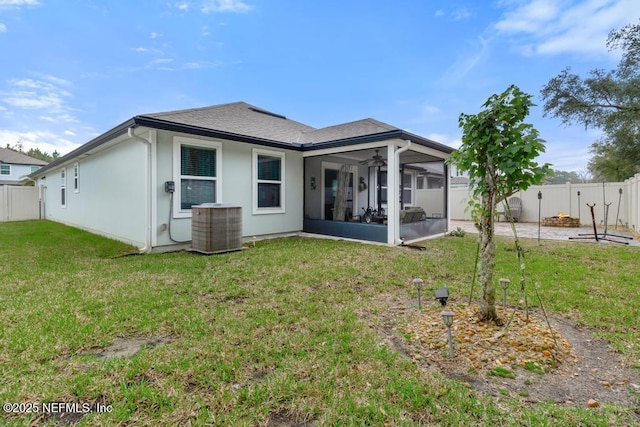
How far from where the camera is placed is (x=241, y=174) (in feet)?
24.4

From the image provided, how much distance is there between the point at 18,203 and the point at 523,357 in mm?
21204

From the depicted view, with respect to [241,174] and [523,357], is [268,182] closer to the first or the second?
[241,174]

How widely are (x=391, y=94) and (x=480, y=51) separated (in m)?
4.40

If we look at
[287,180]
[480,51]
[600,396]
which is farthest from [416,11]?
[600,396]

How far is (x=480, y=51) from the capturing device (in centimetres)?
948

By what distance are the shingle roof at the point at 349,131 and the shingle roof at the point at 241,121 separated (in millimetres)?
580

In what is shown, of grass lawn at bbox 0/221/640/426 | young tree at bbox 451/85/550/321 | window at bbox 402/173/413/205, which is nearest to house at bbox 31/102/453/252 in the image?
grass lawn at bbox 0/221/640/426

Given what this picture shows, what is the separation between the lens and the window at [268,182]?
25.6 ft

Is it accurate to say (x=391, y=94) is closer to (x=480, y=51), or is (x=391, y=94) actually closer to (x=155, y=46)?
(x=480, y=51)

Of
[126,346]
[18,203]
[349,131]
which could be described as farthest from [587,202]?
[18,203]

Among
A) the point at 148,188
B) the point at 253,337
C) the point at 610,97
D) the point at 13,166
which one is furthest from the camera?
the point at 13,166

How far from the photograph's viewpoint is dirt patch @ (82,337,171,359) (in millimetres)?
2280

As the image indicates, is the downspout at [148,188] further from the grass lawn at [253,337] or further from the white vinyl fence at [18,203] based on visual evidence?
the white vinyl fence at [18,203]

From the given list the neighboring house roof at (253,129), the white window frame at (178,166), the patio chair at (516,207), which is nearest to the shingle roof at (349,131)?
the neighboring house roof at (253,129)
